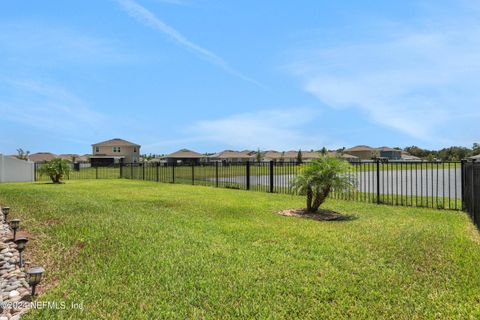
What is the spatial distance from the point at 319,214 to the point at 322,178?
2.60 ft

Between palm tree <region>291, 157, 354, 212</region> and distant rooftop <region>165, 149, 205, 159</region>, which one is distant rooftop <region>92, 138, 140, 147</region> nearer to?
distant rooftop <region>165, 149, 205, 159</region>

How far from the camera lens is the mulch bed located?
24.1 feet

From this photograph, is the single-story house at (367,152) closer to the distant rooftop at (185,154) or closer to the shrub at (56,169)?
the distant rooftop at (185,154)

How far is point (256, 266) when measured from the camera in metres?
4.11

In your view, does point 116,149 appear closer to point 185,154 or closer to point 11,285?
point 185,154

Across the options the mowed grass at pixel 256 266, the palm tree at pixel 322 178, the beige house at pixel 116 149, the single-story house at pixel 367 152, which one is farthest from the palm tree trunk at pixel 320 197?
the single-story house at pixel 367 152

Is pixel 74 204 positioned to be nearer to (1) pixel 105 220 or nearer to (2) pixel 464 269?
(1) pixel 105 220

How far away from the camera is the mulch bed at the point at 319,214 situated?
734 cm

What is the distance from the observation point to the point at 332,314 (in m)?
3.01

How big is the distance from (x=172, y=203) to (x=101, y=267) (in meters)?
5.12

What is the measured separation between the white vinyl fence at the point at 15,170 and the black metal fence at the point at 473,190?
23708 mm

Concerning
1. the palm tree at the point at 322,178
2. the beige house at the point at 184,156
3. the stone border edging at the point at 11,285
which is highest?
the beige house at the point at 184,156

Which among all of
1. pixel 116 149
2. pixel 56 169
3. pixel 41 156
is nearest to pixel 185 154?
pixel 116 149

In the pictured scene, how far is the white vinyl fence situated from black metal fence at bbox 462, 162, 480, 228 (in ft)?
77.8
